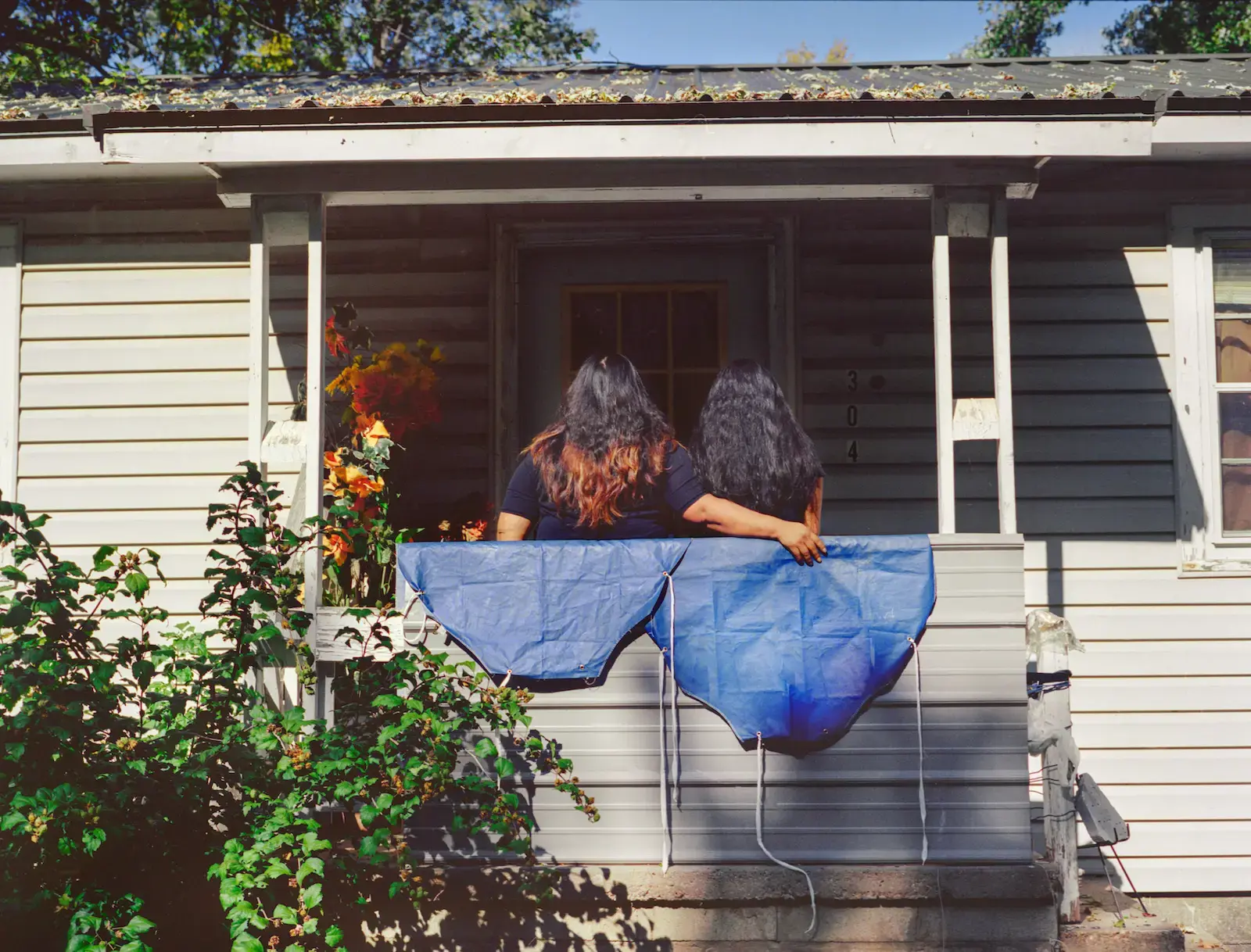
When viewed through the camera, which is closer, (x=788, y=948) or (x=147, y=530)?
(x=788, y=948)

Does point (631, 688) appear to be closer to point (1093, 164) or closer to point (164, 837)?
point (164, 837)

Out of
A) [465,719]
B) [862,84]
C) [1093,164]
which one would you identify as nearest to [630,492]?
[465,719]

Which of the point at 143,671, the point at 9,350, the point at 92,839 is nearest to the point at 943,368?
the point at 143,671

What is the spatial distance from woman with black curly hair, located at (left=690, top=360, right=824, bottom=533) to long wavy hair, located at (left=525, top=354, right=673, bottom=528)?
0.19 metres

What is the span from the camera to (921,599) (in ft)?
13.0

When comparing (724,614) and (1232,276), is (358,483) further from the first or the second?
(1232,276)

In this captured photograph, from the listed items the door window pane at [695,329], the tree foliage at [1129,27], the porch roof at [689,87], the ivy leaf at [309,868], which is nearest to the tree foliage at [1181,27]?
the tree foliage at [1129,27]

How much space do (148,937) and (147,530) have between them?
2464mm

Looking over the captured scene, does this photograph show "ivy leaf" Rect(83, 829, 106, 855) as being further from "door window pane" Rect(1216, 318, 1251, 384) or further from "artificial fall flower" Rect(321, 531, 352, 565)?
"door window pane" Rect(1216, 318, 1251, 384)

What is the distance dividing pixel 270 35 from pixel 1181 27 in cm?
1401

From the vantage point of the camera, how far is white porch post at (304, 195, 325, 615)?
14.0 ft

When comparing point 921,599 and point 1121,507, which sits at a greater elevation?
point 1121,507

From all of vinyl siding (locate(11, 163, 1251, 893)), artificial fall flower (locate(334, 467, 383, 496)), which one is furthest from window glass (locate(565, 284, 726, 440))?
artificial fall flower (locate(334, 467, 383, 496))

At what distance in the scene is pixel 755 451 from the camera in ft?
13.2
